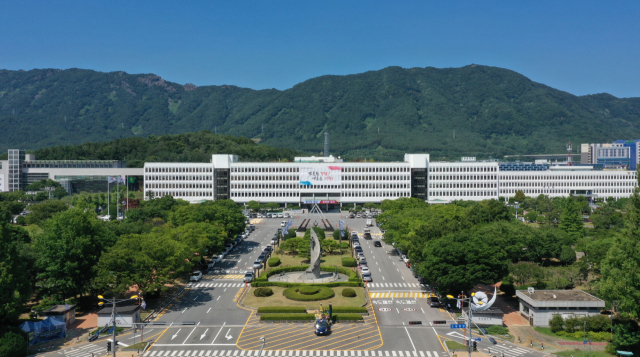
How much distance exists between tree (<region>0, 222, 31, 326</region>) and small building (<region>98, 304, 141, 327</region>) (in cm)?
711

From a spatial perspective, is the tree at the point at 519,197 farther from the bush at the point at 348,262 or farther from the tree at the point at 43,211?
the tree at the point at 43,211

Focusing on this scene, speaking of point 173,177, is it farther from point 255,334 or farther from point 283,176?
point 255,334

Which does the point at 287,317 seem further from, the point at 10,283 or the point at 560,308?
the point at 560,308

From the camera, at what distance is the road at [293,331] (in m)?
41.6

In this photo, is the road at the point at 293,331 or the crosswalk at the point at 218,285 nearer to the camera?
the road at the point at 293,331

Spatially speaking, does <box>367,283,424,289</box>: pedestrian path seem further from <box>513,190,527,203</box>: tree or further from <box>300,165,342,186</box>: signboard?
<box>513,190,527,203</box>: tree

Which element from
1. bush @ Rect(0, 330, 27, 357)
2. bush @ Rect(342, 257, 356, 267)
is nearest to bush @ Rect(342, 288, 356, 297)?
bush @ Rect(342, 257, 356, 267)

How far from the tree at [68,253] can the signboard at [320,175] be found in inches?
3687

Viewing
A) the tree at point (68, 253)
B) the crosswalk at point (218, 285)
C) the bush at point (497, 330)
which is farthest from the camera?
the crosswalk at point (218, 285)

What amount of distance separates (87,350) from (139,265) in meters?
12.7

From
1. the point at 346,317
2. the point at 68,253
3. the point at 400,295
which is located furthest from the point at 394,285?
the point at 68,253

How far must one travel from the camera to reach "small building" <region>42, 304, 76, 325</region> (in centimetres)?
4709

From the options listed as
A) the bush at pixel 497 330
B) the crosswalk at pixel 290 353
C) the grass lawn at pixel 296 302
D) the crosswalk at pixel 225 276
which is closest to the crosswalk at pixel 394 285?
the grass lawn at pixel 296 302

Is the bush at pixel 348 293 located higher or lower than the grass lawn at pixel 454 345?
higher
